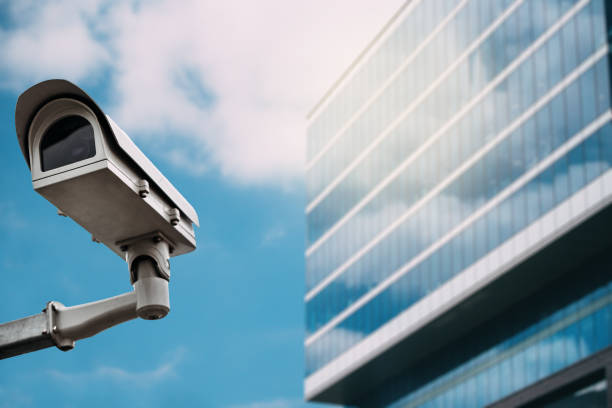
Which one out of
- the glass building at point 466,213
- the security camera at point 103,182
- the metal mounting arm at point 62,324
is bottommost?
the metal mounting arm at point 62,324

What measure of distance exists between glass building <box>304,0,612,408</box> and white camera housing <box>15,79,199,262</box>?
149 feet

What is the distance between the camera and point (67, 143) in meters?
4.15

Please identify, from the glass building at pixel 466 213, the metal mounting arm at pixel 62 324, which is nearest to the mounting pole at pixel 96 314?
the metal mounting arm at pixel 62 324

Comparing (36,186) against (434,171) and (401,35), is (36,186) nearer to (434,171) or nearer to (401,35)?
(434,171)

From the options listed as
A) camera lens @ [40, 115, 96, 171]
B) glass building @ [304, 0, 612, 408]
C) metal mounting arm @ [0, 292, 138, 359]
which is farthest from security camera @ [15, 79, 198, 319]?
glass building @ [304, 0, 612, 408]

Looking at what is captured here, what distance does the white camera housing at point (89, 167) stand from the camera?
412 centimetres

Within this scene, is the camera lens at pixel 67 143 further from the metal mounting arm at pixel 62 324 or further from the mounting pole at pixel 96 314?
the metal mounting arm at pixel 62 324

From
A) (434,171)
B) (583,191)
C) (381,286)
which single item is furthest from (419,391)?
(583,191)

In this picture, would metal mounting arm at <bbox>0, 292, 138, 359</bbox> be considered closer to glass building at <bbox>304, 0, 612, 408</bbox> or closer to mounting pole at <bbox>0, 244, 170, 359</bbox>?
mounting pole at <bbox>0, 244, 170, 359</bbox>

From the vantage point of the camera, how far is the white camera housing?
412cm

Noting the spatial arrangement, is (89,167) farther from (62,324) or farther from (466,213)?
(466,213)

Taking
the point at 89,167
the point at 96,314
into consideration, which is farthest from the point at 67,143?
the point at 96,314

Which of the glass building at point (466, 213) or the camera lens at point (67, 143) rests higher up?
the glass building at point (466, 213)

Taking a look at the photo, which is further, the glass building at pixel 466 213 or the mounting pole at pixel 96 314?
the glass building at pixel 466 213
